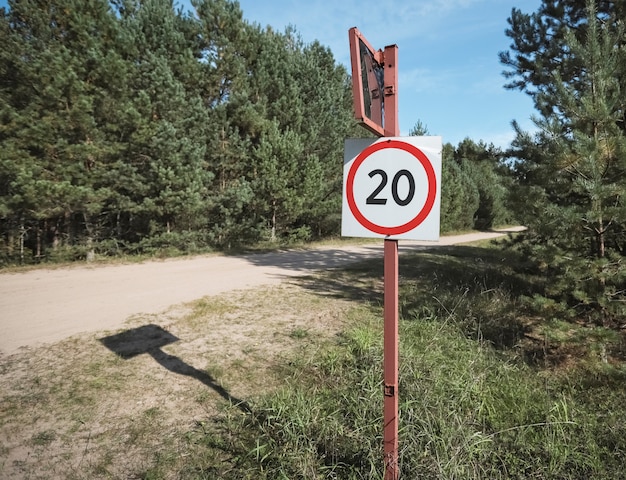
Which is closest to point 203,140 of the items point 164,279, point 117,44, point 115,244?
point 117,44

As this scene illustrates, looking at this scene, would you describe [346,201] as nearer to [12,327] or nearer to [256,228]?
[12,327]

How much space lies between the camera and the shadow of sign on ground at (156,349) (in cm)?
338

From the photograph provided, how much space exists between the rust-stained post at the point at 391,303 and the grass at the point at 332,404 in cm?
25

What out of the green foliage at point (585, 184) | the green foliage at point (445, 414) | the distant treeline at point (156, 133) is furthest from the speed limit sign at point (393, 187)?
the distant treeline at point (156, 133)

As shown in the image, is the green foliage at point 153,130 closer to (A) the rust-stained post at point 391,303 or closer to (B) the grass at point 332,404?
(B) the grass at point 332,404

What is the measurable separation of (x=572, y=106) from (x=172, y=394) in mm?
4865

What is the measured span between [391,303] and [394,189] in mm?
577

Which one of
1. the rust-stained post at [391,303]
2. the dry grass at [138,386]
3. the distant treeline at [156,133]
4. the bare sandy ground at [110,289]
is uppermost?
the distant treeline at [156,133]

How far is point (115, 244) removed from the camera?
1224cm

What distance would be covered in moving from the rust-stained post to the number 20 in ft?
0.64

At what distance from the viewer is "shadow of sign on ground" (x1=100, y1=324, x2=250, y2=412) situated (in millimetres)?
3383

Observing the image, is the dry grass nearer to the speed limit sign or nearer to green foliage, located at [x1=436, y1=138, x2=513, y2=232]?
the speed limit sign

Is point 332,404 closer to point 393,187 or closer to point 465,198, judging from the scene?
point 393,187

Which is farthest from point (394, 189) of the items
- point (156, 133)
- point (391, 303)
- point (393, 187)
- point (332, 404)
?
point (156, 133)
